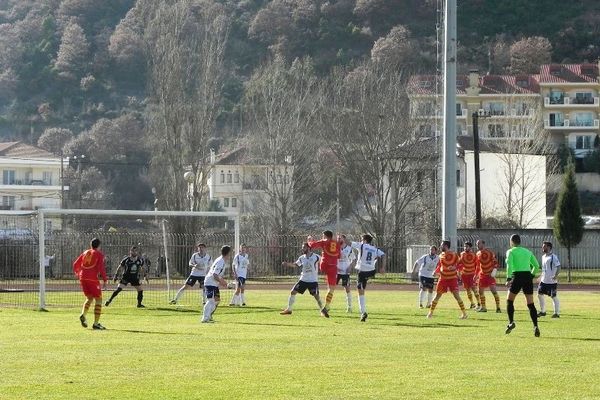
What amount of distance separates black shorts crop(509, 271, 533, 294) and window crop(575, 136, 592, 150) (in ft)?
341

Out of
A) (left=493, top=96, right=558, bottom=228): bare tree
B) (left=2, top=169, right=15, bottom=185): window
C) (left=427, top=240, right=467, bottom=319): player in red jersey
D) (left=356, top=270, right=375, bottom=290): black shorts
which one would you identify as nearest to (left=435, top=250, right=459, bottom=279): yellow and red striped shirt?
(left=427, top=240, right=467, bottom=319): player in red jersey

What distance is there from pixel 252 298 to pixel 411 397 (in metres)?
29.3

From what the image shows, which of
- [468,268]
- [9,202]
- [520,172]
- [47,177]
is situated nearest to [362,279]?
[468,268]

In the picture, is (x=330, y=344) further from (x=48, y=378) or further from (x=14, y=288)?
(x=14, y=288)

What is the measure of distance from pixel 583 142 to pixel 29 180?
56926mm

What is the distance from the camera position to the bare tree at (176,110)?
6775 cm

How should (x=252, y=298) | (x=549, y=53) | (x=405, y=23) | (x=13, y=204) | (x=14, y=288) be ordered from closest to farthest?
(x=252, y=298), (x=14, y=288), (x=13, y=204), (x=549, y=53), (x=405, y=23)

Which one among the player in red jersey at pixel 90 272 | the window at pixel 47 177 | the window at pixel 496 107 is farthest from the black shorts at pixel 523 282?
the window at pixel 496 107

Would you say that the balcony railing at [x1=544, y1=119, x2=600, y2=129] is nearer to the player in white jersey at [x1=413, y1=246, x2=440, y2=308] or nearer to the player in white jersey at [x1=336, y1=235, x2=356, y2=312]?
the player in white jersey at [x1=336, y1=235, x2=356, y2=312]

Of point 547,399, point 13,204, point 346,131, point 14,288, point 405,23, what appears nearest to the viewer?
point 547,399

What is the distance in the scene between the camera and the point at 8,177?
375 feet

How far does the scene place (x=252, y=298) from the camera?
44.4 meters

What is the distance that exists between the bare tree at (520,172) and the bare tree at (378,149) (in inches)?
434

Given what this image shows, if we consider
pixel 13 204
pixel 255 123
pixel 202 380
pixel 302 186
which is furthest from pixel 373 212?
pixel 202 380
